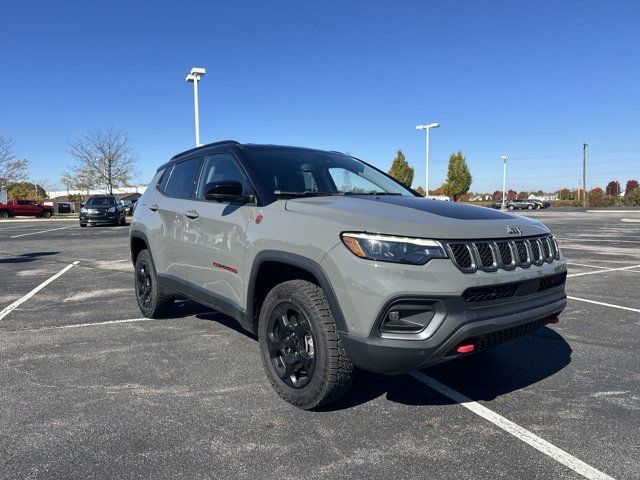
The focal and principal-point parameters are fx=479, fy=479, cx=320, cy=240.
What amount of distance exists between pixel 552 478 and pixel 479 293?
3.23 feet

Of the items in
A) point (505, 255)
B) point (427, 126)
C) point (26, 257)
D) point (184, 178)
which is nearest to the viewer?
point (505, 255)

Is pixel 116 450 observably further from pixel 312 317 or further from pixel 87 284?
pixel 87 284

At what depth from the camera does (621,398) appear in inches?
133

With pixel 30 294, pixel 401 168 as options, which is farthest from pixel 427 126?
pixel 30 294

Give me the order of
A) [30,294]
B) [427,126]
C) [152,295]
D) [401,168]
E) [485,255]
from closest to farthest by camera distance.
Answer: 1. [485,255]
2. [152,295]
3. [30,294]
4. [427,126]
5. [401,168]

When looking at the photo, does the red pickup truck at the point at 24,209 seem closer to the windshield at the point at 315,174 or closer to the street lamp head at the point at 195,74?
the street lamp head at the point at 195,74

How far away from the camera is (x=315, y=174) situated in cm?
415

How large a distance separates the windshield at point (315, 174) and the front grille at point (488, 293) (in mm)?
1526

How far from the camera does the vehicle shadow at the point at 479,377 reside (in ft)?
11.1

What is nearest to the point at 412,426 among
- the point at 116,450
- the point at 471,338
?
the point at 471,338

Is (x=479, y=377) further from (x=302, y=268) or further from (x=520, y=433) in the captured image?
(x=302, y=268)

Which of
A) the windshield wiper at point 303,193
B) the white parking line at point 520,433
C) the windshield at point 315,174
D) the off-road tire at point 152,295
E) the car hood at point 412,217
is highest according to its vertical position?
the windshield at point 315,174

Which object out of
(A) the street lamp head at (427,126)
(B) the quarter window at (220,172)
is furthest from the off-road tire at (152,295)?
(A) the street lamp head at (427,126)

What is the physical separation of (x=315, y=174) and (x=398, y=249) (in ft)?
5.51
